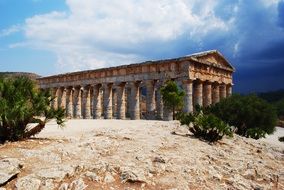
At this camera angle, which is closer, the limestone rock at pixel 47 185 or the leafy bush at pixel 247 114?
the limestone rock at pixel 47 185

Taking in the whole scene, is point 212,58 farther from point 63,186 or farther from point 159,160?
point 63,186

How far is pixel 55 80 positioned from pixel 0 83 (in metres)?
39.9

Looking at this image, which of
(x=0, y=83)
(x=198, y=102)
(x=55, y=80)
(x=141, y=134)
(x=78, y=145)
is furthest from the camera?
(x=55, y=80)

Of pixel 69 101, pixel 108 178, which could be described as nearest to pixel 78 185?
pixel 108 178

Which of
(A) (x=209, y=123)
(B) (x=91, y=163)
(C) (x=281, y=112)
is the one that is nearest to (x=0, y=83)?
(B) (x=91, y=163)

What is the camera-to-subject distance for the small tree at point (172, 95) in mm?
34250

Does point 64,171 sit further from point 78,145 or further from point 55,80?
point 55,80

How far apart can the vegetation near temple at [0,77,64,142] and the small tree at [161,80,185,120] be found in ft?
62.0

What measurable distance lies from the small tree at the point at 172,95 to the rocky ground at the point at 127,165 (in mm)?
16456

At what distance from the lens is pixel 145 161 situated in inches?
526

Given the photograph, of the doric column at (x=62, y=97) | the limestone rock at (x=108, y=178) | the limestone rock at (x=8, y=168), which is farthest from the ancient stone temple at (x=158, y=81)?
the limestone rock at (x=8, y=168)

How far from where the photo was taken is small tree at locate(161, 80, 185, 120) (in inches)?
1348

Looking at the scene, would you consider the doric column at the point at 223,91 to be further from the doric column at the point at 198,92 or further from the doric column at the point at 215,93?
the doric column at the point at 198,92

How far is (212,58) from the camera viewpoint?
Result: 41.0 meters
